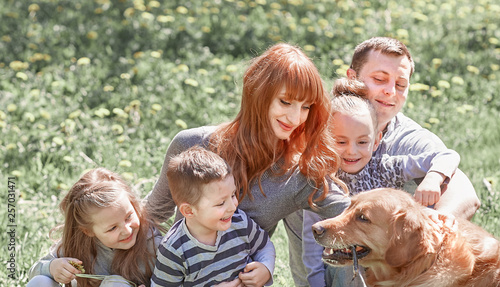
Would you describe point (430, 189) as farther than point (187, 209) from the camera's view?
Yes

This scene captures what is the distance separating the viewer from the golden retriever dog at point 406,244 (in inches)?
122

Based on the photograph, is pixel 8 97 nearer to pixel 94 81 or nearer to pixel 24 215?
pixel 94 81

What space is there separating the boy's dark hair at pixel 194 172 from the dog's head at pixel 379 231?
60 cm

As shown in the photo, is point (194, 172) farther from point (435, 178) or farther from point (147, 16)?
point (147, 16)

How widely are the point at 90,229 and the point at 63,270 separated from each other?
0.88ft

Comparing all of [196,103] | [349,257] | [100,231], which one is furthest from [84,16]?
[349,257]

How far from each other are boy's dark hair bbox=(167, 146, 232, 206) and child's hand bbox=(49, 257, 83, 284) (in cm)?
73

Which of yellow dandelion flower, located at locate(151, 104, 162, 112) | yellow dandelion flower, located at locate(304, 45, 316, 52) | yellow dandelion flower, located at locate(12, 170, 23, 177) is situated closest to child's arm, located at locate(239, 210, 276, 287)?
yellow dandelion flower, located at locate(12, 170, 23, 177)

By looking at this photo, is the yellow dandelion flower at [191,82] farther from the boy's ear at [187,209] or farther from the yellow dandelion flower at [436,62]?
the boy's ear at [187,209]

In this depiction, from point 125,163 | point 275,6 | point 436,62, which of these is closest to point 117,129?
point 125,163

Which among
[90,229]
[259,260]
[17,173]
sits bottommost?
[17,173]

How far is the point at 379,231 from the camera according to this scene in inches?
125

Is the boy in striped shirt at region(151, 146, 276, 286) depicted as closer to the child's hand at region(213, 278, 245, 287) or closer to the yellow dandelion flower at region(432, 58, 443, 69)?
the child's hand at region(213, 278, 245, 287)

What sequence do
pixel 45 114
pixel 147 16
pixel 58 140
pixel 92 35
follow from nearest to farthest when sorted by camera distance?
pixel 58 140 < pixel 45 114 < pixel 92 35 < pixel 147 16
